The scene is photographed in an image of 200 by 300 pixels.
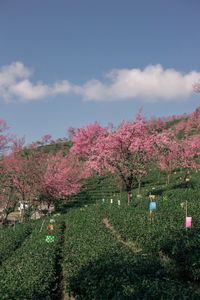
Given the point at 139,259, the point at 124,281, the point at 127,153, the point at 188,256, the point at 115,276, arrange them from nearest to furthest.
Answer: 1. the point at 124,281
2. the point at 115,276
3. the point at 188,256
4. the point at 139,259
5. the point at 127,153

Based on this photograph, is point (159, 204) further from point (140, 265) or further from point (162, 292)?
point (162, 292)

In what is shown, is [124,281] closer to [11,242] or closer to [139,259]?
[139,259]

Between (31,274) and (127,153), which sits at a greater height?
(127,153)

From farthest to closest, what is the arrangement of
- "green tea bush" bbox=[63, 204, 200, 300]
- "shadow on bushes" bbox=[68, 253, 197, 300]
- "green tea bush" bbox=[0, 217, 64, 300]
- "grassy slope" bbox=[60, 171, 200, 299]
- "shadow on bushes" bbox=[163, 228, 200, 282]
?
1. "green tea bush" bbox=[0, 217, 64, 300]
2. "shadow on bushes" bbox=[163, 228, 200, 282]
3. "grassy slope" bbox=[60, 171, 200, 299]
4. "green tea bush" bbox=[63, 204, 200, 300]
5. "shadow on bushes" bbox=[68, 253, 197, 300]

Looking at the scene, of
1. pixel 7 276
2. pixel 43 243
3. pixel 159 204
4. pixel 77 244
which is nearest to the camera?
pixel 7 276

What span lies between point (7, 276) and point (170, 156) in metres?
30.0

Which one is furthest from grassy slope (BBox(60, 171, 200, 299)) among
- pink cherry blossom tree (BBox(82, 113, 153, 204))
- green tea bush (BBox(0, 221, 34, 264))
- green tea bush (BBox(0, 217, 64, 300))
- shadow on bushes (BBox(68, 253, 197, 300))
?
pink cherry blossom tree (BBox(82, 113, 153, 204))

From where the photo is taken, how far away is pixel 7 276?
410 inches

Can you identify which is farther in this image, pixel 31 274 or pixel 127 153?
pixel 127 153

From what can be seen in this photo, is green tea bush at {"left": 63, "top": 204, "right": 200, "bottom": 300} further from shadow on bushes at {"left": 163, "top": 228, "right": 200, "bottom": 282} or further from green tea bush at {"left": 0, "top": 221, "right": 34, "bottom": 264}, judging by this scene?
green tea bush at {"left": 0, "top": 221, "right": 34, "bottom": 264}

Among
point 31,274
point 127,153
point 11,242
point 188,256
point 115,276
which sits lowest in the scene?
point 11,242

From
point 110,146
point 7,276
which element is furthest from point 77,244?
point 110,146

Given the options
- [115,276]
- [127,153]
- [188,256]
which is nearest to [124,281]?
[115,276]

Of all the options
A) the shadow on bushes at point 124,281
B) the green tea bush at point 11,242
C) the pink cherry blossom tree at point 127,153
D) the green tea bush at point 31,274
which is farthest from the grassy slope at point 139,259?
the pink cherry blossom tree at point 127,153
